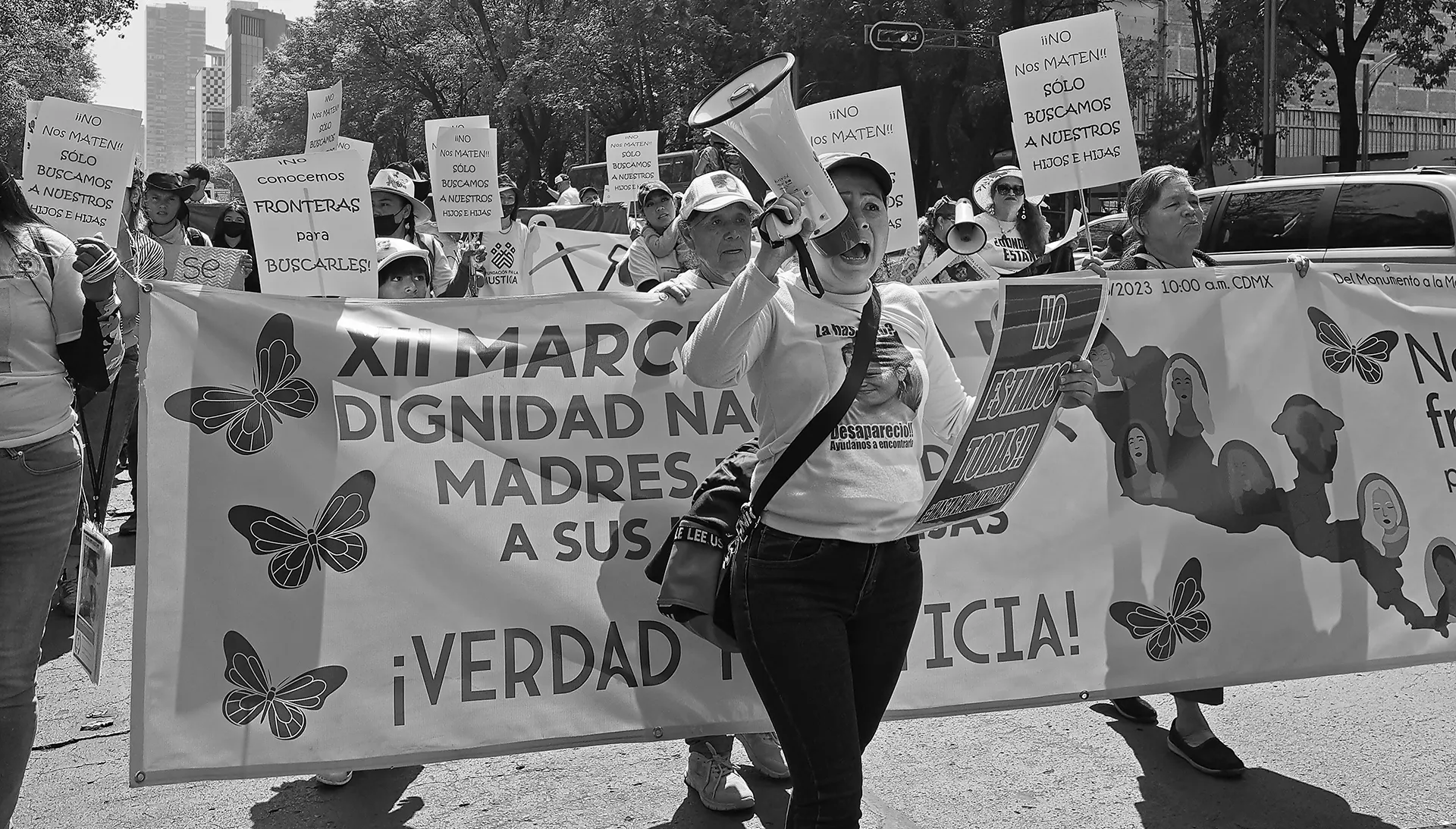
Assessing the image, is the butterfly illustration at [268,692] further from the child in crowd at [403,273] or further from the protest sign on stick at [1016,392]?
the child in crowd at [403,273]

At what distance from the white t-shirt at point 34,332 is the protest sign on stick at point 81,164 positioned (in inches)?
83.7

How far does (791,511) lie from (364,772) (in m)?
2.10

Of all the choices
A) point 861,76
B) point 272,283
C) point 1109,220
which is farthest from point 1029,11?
point 272,283

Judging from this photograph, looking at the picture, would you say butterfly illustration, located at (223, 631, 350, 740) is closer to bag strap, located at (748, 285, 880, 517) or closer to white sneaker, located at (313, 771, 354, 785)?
white sneaker, located at (313, 771, 354, 785)

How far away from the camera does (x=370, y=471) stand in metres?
3.58

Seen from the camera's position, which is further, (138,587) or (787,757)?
(138,587)

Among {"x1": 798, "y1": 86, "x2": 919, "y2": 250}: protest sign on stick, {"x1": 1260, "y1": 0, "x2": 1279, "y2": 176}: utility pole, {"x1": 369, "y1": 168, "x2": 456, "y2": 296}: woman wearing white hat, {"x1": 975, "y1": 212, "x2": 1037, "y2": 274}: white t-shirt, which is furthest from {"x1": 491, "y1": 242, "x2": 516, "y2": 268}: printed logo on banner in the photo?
{"x1": 1260, "y1": 0, "x2": 1279, "y2": 176}: utility pole

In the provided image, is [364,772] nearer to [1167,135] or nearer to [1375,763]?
[1375,763]

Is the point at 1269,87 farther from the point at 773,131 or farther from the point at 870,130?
the point at 773,131

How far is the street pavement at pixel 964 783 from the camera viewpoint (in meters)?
3.75

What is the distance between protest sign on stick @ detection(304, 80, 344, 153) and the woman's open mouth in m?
6.37

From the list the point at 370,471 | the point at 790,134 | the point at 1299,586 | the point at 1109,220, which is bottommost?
the point at 1299,586

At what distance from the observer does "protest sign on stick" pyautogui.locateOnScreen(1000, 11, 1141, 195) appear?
17.3 feet

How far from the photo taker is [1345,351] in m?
4.17
